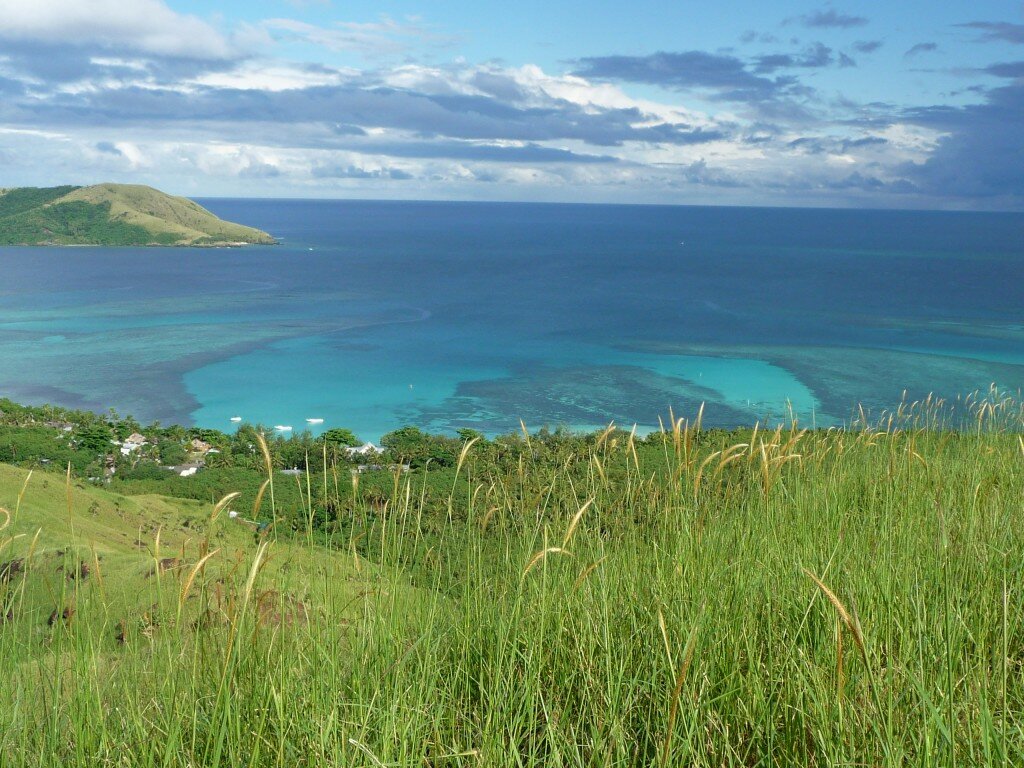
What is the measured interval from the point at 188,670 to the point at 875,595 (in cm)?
199

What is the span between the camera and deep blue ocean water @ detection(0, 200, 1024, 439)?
44062mm

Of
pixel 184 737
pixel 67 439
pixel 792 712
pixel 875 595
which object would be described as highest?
pixel 875 595

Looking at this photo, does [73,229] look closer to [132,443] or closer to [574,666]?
[132,443]

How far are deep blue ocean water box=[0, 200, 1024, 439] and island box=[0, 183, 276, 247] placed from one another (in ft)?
57.3

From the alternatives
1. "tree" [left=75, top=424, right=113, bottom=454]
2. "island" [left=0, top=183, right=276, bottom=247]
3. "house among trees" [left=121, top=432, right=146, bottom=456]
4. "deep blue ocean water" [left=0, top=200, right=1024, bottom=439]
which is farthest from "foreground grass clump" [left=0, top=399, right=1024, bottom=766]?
"island" [left=0, top=183, right=276, bottom=247]

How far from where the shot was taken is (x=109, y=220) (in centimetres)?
13838

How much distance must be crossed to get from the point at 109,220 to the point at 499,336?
103m

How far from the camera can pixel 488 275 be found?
9675 centimetres

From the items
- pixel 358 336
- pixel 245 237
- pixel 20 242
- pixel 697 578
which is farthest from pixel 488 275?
pixel 697 578

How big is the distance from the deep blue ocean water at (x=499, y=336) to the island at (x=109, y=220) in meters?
17.5

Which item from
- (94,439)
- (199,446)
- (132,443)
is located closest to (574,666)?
(199,446)

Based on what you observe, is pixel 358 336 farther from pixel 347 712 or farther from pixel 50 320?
pixel 347 712

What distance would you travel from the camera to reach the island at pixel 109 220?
132250 millimetres

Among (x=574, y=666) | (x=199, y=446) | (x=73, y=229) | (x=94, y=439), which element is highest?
(x=73, y=229)
